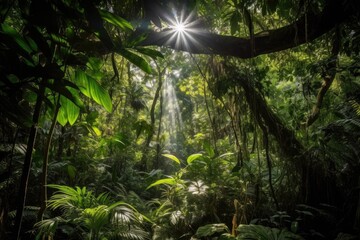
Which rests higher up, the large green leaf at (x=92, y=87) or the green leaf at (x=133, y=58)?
the green leaf at (x=133, y=58)

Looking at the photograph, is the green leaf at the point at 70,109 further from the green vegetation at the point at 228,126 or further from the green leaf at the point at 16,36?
the green leaf at the point at 16,36

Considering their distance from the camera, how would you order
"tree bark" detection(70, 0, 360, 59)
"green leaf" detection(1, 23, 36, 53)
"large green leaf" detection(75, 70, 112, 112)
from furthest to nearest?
"tree bark" detection(70, 0, 360, 59) < "large green leaf" detection(75, 70, 112, 112) < "green leaf" detection(1, 23, 36, 53)

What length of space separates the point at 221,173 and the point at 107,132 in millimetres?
3975

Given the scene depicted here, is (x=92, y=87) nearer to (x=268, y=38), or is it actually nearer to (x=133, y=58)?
(x=133, y=58)

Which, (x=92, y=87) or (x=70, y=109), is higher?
(x=92, y=87)

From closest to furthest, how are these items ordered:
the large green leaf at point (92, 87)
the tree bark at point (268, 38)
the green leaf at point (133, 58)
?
the green leaf at point (133, 58), the large green leaf at point (92, 87), the tree bark at point (268, 38)

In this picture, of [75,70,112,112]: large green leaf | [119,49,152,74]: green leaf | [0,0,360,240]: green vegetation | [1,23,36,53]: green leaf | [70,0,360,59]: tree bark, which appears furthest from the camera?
[70,0,360,59]: tree bark

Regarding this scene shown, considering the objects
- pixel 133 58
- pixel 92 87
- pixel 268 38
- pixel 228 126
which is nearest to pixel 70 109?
pixel 92 87

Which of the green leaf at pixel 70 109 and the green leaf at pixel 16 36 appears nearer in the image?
the green leaf at pixel 16 36

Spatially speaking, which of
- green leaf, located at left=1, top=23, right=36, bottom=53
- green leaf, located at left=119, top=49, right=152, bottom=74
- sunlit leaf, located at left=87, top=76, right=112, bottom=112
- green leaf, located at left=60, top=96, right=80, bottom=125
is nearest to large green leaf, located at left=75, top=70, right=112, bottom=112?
sunlit leaf, located at left=87, top=76, right=112, bottom=112

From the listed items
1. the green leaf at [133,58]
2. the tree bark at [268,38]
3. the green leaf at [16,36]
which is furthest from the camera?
the tree bark at [268,38]

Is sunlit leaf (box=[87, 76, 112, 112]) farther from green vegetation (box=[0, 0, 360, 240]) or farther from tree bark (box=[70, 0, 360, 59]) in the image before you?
tree bark (box=[70, 0, 360, 59])

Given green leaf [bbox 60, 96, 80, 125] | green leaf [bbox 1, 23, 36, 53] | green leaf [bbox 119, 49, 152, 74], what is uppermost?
green leaf [bbox 119, 49, 152, 74]

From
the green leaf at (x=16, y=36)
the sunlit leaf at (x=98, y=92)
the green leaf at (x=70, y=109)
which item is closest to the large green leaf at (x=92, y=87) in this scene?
the sunlit leaf at (x=98, y=92)
